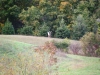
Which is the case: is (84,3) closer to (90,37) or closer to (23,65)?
(90,37)

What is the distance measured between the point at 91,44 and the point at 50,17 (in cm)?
1337

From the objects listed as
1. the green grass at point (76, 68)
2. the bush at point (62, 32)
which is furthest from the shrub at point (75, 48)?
the bush at point (62, 32)

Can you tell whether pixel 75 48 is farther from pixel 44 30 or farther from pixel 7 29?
pixel 7 29

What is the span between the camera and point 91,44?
21.6m

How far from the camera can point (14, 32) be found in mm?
32344

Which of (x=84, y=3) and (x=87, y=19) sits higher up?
(x=84, y=3)

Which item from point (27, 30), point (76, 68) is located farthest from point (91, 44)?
point (27, 30)

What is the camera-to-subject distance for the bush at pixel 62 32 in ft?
102

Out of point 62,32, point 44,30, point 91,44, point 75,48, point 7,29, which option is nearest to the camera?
point 91,44

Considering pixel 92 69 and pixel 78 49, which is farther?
pixel 78 49


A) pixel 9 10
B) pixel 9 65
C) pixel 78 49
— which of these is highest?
pixel 9 10

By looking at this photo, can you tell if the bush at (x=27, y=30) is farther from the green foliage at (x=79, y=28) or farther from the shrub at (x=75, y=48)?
the shrub at (x=75, y=48)

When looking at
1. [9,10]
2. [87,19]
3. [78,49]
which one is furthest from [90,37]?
[9,10]

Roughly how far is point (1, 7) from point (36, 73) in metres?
26.1
